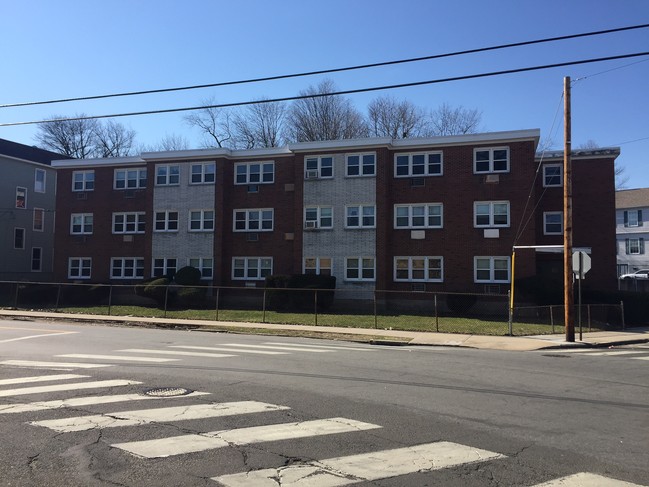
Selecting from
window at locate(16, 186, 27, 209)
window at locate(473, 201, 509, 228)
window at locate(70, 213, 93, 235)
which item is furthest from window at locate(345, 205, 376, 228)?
window at locate(16, 186, 27, 209)

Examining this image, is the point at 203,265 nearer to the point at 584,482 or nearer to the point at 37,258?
the point at 37,258

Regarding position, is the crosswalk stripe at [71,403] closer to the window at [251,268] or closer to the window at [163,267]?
the window at [251,268]

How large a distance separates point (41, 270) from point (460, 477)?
154 ft

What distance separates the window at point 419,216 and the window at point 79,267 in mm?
21078

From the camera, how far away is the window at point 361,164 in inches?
1204

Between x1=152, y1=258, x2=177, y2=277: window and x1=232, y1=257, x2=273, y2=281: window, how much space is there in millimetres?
4012

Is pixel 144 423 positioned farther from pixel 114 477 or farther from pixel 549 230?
pixel 549 230

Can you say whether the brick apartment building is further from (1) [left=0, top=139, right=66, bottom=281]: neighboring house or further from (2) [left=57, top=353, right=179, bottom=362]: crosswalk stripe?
(2) [left=57, top=353, right=179, bottom=362]: crosswalk stripe

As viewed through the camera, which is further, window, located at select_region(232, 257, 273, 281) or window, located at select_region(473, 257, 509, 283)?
window, located at select_region(232, 257, 273, 281)

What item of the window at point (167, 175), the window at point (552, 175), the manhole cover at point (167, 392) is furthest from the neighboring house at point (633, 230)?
the manhole cover at point (167, 392)

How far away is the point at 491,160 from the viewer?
29.0 m

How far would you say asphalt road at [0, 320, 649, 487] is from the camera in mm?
4879

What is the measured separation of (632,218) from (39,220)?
58.9 m

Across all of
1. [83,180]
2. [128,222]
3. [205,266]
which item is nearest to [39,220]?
[83,180]
